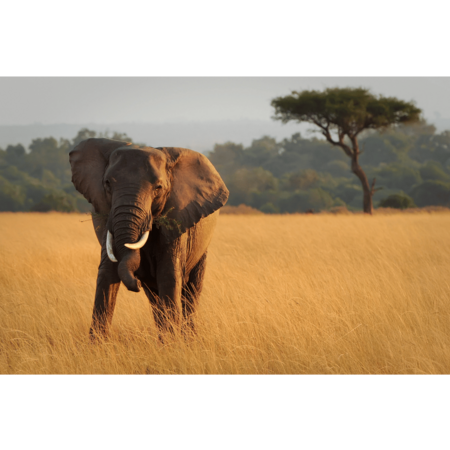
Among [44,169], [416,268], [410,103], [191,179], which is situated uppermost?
[410,103]

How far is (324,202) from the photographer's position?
43438 millimetres

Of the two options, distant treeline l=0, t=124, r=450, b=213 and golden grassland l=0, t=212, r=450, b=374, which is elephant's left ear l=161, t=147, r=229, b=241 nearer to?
golden grassland l=0, t=212, r=450, b=374

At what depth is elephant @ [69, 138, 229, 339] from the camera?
15.0 ft

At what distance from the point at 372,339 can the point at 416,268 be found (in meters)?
4.26

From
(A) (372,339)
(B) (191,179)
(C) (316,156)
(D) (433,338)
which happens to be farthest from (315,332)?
(C) (316,156)

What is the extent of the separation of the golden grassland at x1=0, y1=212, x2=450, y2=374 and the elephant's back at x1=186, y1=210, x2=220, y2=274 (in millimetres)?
696

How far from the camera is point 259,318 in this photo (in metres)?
6.10

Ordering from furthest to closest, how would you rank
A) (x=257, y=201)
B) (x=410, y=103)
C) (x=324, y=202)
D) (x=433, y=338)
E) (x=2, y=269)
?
(x=257, y=201) → (x=324, y=202) → (x=410, y=103) → (x=2, y=269) → (x=433, y=338)

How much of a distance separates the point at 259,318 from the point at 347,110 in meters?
23.0

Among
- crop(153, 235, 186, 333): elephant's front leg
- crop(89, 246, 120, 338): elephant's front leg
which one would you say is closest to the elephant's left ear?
crop(153, 235, 186, 333): elephant's front leg

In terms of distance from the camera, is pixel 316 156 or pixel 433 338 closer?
pixel 433 338

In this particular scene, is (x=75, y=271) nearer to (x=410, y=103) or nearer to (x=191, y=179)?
(x=191, y=179)

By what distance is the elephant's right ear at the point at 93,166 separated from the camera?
5.09 meters

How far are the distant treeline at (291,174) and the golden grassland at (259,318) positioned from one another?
23835 millimetres
